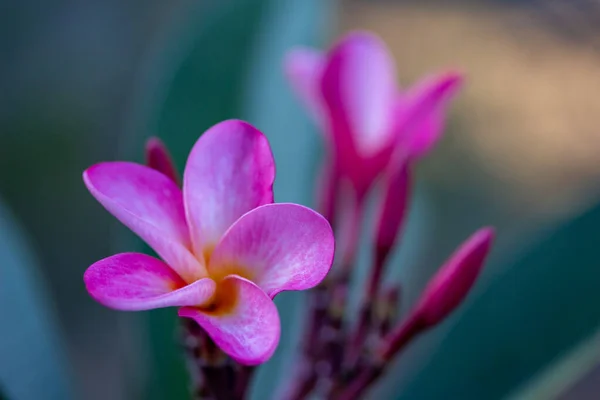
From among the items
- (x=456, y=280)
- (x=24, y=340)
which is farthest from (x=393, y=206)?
(x=24, y=340)

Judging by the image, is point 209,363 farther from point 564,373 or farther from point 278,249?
point 564,373

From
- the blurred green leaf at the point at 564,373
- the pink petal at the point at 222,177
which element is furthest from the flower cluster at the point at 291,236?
the blurred green leaf at the point at 564,373

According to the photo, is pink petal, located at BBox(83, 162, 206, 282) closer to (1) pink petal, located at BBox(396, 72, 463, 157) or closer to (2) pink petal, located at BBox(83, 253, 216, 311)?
(2) pink petal, located at BBox(83, 253, 216, 311)

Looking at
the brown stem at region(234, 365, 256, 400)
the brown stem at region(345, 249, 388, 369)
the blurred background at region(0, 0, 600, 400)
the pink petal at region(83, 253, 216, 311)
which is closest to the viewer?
the pink petal at region(83, 253, 216, 311)

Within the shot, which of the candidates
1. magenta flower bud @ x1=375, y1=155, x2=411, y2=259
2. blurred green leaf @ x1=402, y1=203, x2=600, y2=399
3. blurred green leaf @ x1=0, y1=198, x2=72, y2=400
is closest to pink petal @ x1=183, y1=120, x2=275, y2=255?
magenta flower bud @ x1=375, y1=155, x2=411, y2=259

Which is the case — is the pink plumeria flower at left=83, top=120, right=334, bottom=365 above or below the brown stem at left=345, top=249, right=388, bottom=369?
above

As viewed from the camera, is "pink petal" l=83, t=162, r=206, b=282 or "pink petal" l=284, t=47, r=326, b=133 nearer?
"pink petal" l=83, t=162, r=206, b=282

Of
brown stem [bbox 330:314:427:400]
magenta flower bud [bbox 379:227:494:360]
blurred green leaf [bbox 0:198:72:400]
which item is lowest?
blurred green leaf [bbox 0:198:72:400]

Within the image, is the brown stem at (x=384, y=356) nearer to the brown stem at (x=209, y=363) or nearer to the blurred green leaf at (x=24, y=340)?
the brown stem at (x=209, y=363)
